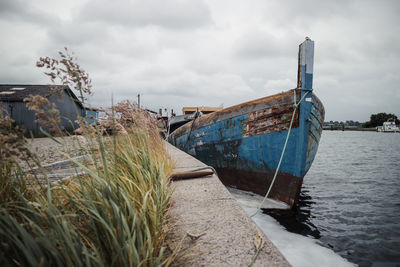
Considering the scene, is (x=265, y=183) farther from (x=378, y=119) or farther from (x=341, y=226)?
(x=378, y=119)

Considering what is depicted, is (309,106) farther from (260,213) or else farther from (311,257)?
(311,257)

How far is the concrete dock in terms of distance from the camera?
39.2 inches

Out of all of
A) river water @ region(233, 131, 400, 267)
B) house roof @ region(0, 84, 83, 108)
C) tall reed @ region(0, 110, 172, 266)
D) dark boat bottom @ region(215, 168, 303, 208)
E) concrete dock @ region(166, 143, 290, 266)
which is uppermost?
house roof @ region(0, 84, 83, 108)

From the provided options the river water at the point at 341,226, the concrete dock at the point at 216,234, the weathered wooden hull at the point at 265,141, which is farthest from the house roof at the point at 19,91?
the concrete dock at the point at 216,234

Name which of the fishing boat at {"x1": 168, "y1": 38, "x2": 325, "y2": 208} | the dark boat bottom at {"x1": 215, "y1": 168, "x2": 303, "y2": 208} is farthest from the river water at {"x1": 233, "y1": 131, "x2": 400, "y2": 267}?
the fishing boat at {"x1": 168, "y1": 38, "x2": 325, "y2": 208}

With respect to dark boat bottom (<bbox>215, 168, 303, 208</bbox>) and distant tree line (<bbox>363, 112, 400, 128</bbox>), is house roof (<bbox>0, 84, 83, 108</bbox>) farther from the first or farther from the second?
distant tree line (<bbox>363, 112, 400, 128</bbox>)

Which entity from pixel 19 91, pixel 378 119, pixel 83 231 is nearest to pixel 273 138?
pixel 83 231

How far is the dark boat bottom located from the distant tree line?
99.1 m

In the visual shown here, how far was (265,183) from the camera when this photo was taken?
4297mm

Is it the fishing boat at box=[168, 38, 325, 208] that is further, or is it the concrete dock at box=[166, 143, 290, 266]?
the fishing boat at box=[168, 38, 325, 208]

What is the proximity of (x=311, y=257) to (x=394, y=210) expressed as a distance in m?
3.24

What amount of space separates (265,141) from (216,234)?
127 inches

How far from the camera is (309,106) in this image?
3.75m

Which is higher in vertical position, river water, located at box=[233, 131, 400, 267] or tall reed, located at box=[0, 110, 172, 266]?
tall reed, located at box=[0, 110, 172, 266]
